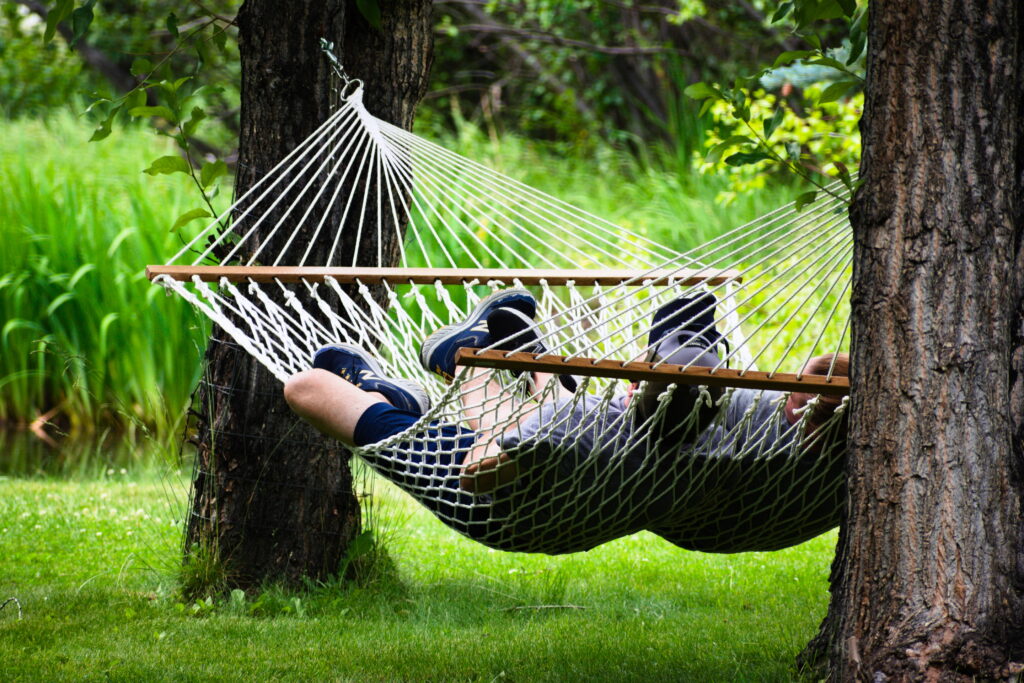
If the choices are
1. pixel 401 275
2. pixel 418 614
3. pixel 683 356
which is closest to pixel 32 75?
pixel 401 275

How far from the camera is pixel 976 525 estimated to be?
128 centimetres

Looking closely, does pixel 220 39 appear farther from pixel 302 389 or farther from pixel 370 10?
pixel 302 389

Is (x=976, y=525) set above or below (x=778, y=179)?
below

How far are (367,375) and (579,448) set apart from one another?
484 mm

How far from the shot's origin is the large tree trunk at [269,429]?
2.33 metres

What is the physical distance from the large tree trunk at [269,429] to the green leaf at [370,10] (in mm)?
53

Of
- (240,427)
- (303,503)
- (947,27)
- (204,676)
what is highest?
(947,27)

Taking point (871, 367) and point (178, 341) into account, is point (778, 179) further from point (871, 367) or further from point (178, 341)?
point (871, 367)

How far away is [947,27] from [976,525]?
55 cm

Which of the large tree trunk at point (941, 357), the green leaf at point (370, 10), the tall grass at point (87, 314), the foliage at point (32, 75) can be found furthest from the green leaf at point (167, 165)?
the foliage at point (32, 75)

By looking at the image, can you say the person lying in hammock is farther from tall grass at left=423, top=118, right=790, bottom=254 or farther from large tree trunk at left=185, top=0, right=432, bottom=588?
tall grass at left=423, top=118, right=790, bottom=254

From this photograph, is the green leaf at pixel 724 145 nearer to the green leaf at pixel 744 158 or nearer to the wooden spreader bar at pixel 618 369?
the green leaf at pixel 744 158

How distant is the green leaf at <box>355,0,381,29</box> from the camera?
2.31 meters

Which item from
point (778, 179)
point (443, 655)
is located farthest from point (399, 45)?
point (778, 179)
